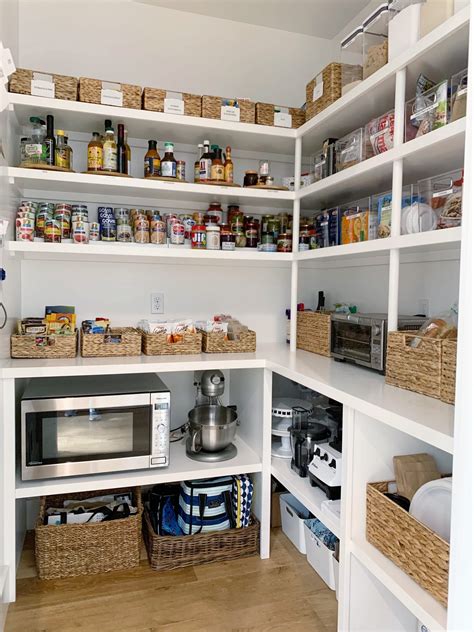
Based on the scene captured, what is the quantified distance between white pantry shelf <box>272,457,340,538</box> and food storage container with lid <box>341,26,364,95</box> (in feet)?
5.17

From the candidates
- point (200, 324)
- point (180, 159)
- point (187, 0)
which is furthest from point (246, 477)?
point (187, 0)

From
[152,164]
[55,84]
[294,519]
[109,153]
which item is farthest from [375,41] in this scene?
[294,519]

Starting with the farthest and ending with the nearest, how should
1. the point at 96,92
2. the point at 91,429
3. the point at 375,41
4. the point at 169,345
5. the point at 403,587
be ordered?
the point at 169,345 → the point at 96,92 → the point at 91,429 → the point at 375,41 → the point at 403,587

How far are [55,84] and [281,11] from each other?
1284 mm

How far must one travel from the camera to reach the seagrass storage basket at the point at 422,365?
1352 mm

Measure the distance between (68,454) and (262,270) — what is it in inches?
55.9

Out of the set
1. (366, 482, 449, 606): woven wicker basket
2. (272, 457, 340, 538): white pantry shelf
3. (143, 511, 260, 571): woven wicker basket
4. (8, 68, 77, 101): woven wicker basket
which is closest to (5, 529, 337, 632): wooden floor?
(143, 511, 260, 571): woven wicker basket

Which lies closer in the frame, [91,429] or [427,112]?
[427,112]

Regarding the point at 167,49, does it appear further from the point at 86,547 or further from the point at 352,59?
the point at 86,547

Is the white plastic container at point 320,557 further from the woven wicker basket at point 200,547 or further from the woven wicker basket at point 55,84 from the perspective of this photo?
the woven wicker basket at point 55,84

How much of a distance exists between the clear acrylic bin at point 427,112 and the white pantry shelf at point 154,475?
1.47 meters

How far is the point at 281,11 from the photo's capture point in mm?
2518

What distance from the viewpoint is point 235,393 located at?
2.55m

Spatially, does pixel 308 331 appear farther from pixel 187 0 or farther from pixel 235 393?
pixel 187 0
